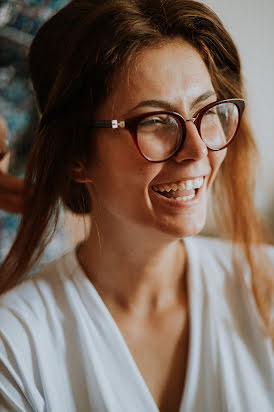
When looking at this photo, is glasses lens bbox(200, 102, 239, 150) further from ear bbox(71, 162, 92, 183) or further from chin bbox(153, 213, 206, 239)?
ear bbox(71, 162, 92, 183)

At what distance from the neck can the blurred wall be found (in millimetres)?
468

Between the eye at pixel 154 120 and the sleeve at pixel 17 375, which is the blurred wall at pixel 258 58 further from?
the sleeve at pixel 17 375

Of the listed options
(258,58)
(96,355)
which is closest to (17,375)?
(96,355)

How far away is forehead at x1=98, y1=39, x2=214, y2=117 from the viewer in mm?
811

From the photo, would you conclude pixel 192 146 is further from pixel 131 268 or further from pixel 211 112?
pixel 131 268

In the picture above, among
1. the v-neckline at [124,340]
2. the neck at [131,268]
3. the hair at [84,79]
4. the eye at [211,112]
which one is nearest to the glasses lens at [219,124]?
the eye at [211,112]

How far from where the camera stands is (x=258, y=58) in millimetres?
1537

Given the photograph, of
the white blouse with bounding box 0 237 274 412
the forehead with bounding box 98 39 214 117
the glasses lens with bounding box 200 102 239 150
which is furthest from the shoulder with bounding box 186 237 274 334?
the forehead with bounding box 98 39 214 117

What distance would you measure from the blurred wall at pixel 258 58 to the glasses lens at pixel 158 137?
1.68ft

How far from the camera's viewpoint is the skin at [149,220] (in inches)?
32.6

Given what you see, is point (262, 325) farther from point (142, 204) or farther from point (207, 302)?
point (142, 204)

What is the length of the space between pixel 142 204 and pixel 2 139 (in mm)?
546

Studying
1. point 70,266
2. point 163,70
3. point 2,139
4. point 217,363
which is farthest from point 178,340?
point 2,139

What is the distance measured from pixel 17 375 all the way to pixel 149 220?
0.41 metres
